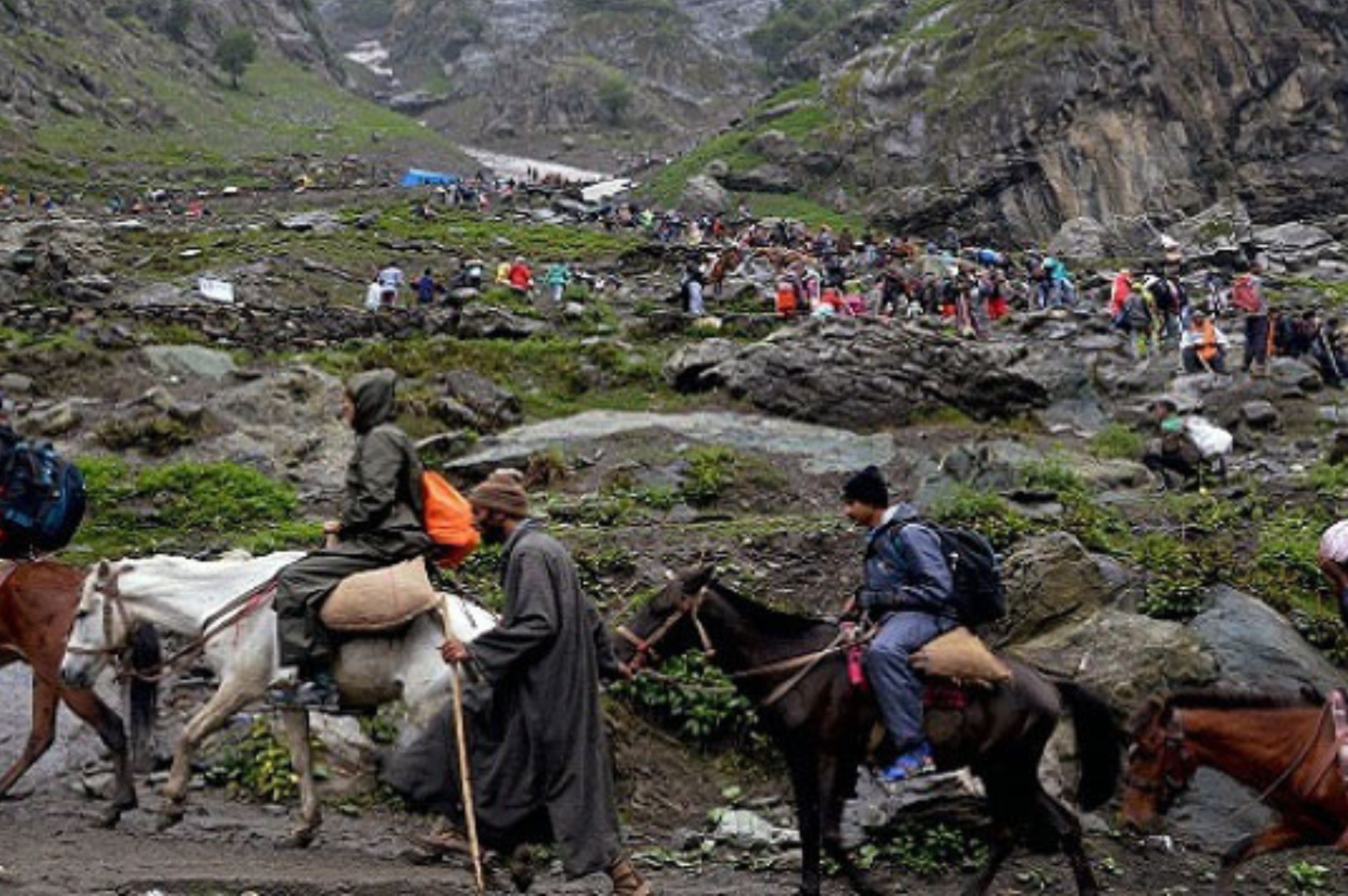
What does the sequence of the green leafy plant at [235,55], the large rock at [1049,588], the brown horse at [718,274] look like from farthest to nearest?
the green leafy plant at [235,55], the brown horse at [718,274], the large rock at [1049,588]

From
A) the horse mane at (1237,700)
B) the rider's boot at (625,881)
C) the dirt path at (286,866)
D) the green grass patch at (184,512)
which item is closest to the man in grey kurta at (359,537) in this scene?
the dirt path at (286,866)

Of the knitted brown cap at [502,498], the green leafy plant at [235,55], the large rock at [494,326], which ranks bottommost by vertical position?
the knitted brown cap at [502,498]

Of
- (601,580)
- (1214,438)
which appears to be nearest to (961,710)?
(601,580)

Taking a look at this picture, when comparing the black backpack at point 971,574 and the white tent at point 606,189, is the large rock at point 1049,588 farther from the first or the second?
the white tent at point 606,189

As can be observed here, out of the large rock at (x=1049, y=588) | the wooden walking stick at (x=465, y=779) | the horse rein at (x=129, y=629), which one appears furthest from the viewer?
the large rock at (x=1049, y=588)

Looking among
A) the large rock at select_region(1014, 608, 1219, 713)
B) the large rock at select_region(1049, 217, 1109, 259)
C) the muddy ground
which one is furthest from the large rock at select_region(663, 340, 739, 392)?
the large rock at select_region(1049, 217, 1109, 259)

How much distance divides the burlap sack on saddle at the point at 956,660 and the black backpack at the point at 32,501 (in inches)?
262

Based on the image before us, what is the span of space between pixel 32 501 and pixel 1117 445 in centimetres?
1582

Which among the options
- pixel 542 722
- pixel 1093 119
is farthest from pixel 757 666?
pixel 1093 119

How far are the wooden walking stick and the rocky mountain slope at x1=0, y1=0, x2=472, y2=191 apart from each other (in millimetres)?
57305

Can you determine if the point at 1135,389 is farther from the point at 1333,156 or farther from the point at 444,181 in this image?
the point at 1333,156

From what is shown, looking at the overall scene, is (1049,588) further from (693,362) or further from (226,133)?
(226,133)

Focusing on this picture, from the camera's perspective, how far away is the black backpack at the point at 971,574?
8.50 metres

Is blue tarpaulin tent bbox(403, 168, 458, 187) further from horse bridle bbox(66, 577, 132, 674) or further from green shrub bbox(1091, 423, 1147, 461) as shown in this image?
horse bridle bbox(66, 577, 132, 674)
